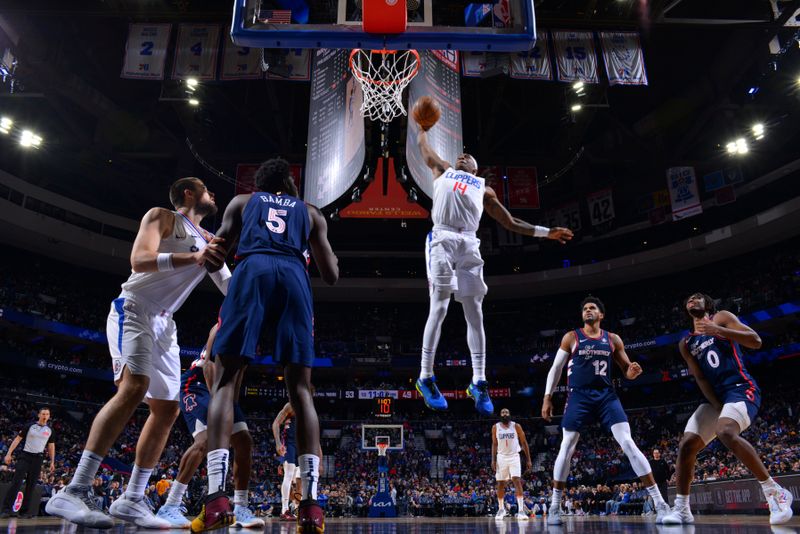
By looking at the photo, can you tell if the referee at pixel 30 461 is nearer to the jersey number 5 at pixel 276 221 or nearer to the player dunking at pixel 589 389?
the player dunking at pixel 589 389

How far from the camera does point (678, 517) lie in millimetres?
5426

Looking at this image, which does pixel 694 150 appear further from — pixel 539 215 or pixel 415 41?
pixel 415 41

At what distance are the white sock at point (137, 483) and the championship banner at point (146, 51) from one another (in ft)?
39.9

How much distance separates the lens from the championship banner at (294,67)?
47.0 ft

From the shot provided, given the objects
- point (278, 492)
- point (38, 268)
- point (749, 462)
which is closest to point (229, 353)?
point (749, 462)

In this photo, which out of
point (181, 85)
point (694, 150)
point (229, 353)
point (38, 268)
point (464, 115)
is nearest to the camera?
point (229, 353)

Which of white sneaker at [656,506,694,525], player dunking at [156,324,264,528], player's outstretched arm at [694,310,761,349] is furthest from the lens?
player's outstretched arm at [694,310,761,349]

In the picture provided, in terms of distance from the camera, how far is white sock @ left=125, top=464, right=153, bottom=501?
15.0 feet

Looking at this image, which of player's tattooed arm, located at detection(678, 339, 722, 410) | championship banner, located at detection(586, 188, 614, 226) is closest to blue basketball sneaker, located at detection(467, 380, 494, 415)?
player's tattooed arm, located at detection(678, 339, 722, 410)

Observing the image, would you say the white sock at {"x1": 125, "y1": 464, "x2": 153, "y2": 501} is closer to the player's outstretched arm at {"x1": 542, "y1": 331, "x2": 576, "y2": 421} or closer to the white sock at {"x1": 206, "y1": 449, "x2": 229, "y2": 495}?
the white sock at {"x1": 206, "y1": 449, "x2": 229, "y2": 495}

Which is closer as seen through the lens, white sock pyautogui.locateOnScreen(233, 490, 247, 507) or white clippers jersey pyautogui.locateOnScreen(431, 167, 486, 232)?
white sock pyautogui.locateOnScreen(233, 490, 247, 507)

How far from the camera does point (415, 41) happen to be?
6.18 metres

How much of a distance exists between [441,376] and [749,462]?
31.3m

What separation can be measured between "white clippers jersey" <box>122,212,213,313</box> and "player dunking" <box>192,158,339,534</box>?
3.75 feet
